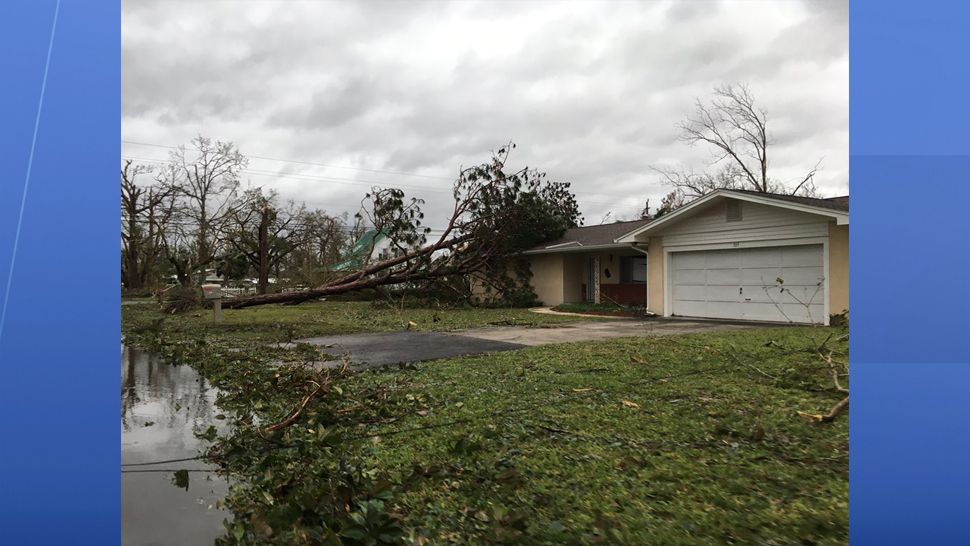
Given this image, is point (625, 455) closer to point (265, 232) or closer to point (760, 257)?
point (760, 257)

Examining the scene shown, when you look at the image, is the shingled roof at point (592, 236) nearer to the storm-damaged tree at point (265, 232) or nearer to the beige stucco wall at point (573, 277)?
the beige stucco wall at point (573, 277)

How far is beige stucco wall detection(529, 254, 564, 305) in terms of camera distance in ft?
73.5

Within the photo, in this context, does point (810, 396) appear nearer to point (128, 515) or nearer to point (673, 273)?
point (128, 515)

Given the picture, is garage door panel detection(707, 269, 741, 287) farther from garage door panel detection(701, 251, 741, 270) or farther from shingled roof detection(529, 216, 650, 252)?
shingled roof detection(529, 216, 650, 252)

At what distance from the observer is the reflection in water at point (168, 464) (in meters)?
2.77

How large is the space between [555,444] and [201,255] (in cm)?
2792

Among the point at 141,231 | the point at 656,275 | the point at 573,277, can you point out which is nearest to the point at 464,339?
the point at 656,275

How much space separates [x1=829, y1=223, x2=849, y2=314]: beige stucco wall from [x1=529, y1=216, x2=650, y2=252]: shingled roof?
7431 millimetres

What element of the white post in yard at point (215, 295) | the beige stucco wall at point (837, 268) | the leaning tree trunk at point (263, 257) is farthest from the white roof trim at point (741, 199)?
the leaning tree trunk at point (263, 257)

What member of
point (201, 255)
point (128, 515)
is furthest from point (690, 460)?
point (201, 255)

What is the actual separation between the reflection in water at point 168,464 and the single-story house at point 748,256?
11782 mm

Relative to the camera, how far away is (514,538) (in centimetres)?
246

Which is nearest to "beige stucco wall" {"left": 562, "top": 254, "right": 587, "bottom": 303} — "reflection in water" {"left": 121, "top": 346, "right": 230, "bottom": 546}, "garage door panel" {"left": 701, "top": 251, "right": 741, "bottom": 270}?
"garage door panel" {"left": 701, "top": 251, "right": 741, "bottom": 270}

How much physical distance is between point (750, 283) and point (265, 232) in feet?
59.4
